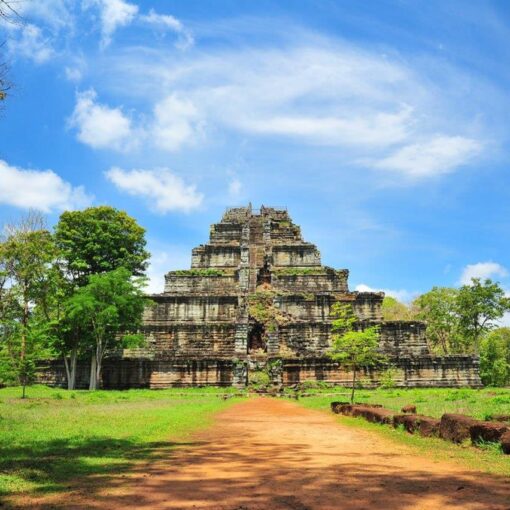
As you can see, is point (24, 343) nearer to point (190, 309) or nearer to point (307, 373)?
point (190, 309)

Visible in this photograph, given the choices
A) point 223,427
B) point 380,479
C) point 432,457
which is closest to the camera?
point 380,479

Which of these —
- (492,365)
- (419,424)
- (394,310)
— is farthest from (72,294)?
(394,310)

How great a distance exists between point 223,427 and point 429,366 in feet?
65.8

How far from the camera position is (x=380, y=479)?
601 centimetres

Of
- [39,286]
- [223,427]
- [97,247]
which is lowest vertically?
[223,427]

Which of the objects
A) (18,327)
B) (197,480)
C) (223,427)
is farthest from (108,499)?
(18,327)

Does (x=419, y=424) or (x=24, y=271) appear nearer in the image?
(x=419, y=424)

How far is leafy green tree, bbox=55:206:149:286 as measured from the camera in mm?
35219

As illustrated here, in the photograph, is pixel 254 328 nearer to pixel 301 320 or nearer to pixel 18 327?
pixel 301 320

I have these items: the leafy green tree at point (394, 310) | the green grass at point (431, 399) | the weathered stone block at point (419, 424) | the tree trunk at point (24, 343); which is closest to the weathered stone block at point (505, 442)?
the weathered stone block at point (419, 424)

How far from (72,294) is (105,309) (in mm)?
7935

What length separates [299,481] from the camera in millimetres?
5914

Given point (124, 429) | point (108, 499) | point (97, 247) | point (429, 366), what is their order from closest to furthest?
point (108, 499), point (124, 429), point (429, 366), point (97, 247)

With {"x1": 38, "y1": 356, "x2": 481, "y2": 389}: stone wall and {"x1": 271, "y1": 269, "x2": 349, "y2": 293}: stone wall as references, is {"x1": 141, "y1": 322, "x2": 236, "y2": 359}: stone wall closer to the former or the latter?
{"x1": 38, "y1": 356, "x2": 481, "y2": 389}: stone wall
